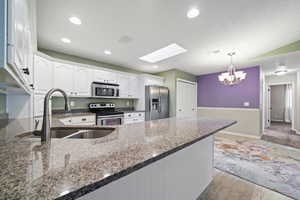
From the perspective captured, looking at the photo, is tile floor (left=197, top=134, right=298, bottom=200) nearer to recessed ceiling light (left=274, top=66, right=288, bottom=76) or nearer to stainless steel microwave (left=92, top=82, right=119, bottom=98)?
stainless steel microwave (left=92, top=82, right=119, bottom=98)

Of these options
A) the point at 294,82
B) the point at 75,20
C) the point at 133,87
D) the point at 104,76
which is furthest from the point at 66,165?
the point at 294,82

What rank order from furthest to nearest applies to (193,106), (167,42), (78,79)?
1. (193,106)
2. (78,79)
3. (167,42)

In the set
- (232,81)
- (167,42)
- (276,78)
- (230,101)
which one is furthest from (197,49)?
(276,78)

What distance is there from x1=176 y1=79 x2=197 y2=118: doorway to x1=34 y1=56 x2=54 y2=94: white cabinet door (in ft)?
12.5

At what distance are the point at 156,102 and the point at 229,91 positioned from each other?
287 cm

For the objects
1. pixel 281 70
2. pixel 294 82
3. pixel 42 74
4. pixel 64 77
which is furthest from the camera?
pixel 294 82

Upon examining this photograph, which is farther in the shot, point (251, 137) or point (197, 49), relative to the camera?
point (251, 137)

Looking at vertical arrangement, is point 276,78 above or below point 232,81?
above

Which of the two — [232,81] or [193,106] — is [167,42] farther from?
[193,106]

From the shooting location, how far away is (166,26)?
2.33 metres

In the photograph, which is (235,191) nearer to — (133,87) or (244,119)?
(244,119)

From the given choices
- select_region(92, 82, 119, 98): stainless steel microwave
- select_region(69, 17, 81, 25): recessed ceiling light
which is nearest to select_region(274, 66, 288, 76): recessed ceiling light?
select_region(92, 82, 119, 98): stainless steel microwave

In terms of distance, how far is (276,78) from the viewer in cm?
573

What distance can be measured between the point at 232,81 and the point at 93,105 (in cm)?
385
